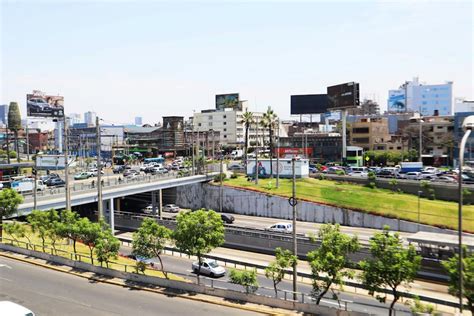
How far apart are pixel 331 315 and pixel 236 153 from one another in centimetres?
13254

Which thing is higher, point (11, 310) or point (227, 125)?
point (227, 125)

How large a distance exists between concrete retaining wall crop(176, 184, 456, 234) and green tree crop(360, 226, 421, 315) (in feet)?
116

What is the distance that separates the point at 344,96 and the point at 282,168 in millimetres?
37246

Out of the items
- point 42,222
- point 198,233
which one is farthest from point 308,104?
point 198,233

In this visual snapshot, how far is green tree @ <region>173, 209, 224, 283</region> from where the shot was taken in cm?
3045

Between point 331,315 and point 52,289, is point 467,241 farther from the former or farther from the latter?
point 52,289

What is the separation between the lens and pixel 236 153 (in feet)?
516

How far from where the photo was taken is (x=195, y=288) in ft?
97.8

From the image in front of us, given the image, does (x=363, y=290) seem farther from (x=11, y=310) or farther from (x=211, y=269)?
(x=11, y=310)

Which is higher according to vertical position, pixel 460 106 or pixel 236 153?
pixel 460 106

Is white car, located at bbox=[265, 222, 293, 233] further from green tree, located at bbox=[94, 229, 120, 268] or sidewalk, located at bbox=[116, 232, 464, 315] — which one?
green tree, located at bbox=[94, 229, 120, 268]

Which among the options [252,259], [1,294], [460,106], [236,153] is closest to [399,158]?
[236,153]

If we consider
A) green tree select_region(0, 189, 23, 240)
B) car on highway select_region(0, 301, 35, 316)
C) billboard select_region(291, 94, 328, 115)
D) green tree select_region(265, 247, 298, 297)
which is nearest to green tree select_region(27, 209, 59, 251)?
green tree select_region(0, 189, 23, 240)

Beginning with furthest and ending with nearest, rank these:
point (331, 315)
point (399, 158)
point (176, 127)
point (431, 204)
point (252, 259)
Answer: point (176, 127)
point (399, 158)
point (431, 204)
point (252, 259)
point (331, 315)
